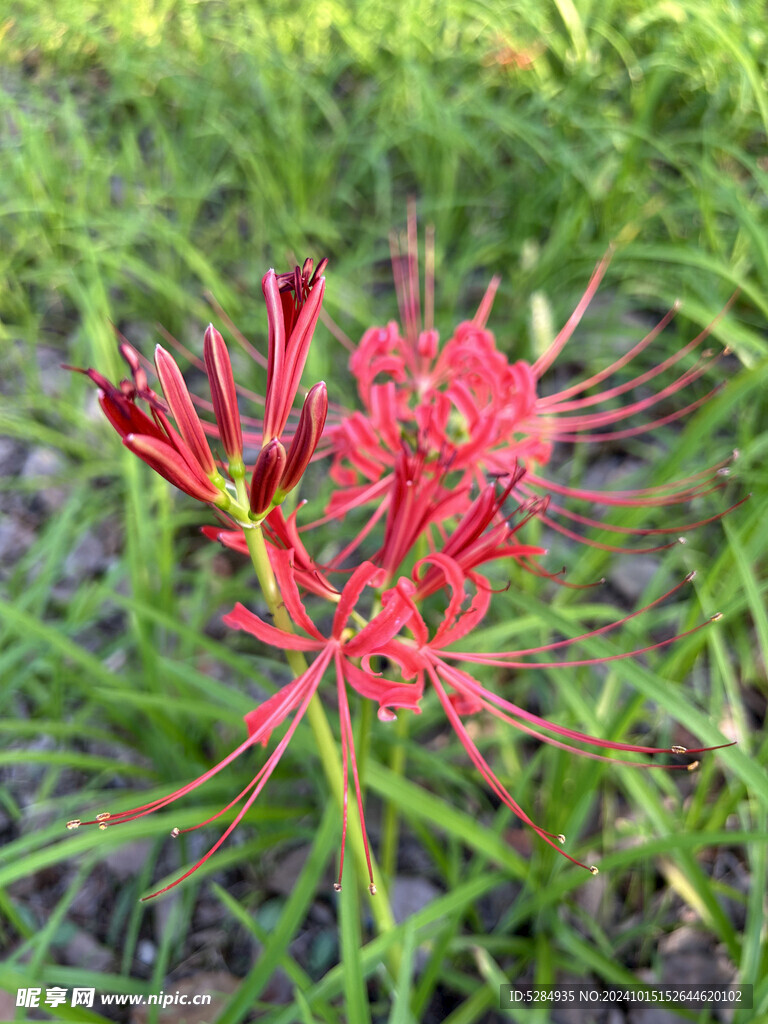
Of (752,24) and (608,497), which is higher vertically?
(752,24)

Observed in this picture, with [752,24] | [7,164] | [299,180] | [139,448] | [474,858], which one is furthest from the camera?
[7,164]

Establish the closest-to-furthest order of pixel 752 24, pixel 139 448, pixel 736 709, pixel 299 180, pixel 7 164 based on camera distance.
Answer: pixel 139 448, pixel 736 709, pixel 752 24, pixel 299 180, pixel 7 164

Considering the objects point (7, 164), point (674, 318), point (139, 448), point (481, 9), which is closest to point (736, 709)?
point (139, 448)

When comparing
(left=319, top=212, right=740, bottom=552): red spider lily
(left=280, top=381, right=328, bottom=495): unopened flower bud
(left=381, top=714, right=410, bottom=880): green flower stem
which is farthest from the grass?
(left=280, top=381, right=328, bottom=495): unopened flower bud

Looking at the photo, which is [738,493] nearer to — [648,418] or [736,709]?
[648,418]

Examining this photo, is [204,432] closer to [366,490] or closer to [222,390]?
[222,390]

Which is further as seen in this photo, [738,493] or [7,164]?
[7,164]

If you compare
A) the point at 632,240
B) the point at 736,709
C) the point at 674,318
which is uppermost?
the point at 632,240
